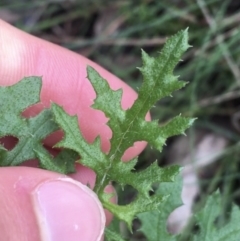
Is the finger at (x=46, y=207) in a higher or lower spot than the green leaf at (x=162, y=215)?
higher

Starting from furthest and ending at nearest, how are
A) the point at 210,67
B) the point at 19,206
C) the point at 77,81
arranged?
the point at 210,67 < the point at 77,81 < the point at 19,206

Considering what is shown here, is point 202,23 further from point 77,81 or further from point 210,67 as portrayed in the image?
point 77,81

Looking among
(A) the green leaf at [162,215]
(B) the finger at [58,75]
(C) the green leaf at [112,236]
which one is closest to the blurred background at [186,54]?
(B) the finger at [58,75]

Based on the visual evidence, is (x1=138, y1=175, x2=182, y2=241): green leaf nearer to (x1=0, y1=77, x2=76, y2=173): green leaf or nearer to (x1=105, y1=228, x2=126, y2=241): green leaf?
(x1=105, y1=228, x2=126, y2=241): green leaf

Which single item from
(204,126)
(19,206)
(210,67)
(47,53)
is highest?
(47,53)

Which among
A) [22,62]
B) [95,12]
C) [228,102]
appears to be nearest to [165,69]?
[22,62]

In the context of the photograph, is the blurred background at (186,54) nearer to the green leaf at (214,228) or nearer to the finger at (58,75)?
the finger at (58,75)
